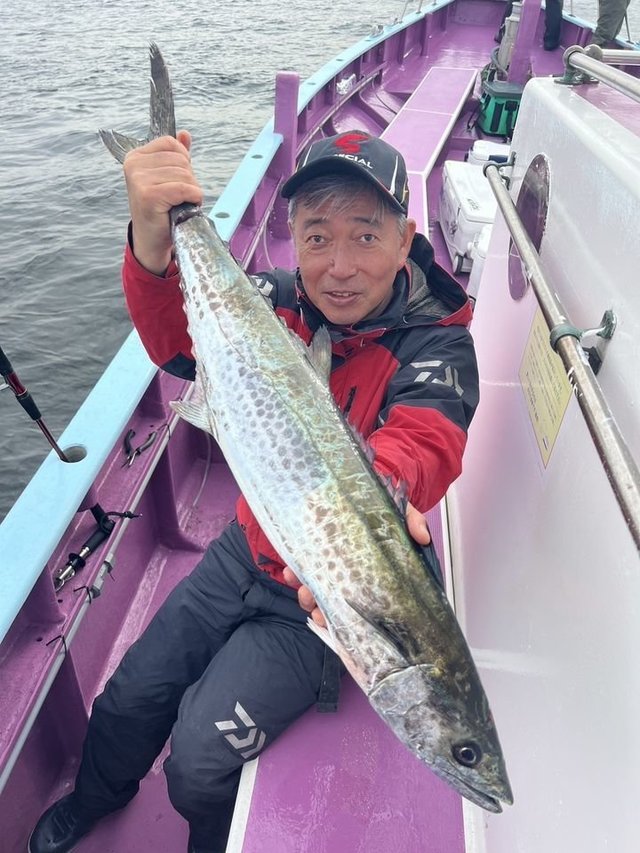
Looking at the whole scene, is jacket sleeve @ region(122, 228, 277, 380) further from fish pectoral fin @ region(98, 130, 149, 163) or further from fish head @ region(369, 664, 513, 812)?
fish head @ region(369, 664, 513, 812)

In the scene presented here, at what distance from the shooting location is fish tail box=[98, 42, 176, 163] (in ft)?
7.53

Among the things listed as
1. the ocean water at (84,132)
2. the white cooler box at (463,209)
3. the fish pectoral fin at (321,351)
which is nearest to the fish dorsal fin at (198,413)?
the fish pectoral fin at (321,351)

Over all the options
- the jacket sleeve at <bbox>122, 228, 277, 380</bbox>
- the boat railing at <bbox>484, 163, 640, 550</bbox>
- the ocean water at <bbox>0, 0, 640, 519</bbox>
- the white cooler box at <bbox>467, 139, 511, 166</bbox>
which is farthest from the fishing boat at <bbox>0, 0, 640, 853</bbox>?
the white cooler box at <bbox>467, 139, 511, 166</bbox>

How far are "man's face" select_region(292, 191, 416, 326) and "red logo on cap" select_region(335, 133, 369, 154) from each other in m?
0.18

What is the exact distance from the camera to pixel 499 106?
786 centimetres

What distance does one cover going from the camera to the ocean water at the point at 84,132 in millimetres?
7688

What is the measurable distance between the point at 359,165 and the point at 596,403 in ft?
3.84

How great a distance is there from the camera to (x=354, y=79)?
8328 mm

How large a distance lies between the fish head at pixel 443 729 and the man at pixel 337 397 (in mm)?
563

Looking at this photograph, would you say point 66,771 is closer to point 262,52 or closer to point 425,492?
point 425,492

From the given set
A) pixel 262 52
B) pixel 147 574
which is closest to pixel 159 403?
pixel 147 574

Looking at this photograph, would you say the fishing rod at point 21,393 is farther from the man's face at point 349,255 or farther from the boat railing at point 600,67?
the boat railing at point 600,67

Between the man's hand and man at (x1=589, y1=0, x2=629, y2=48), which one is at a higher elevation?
man at (x1=589, y1=0, x2=629, y2=48)

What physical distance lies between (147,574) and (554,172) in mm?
2563
